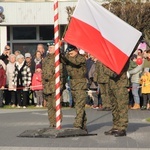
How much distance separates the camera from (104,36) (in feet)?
44.8

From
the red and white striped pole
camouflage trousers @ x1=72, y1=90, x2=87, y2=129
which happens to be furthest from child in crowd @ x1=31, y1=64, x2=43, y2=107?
the red and white striped pole

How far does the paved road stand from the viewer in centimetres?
1232

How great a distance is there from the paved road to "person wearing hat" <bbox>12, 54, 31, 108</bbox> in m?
2.18

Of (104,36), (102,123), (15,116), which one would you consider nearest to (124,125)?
(104,36)

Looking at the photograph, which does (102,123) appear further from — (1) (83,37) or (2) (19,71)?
(2) (19,71)

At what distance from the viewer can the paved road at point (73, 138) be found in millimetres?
12320

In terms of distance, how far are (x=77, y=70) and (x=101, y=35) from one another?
92cm

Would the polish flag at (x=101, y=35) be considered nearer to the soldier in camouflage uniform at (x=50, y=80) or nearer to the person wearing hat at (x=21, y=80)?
→ the soldier in camouflage uniform at (x=50, y=80)

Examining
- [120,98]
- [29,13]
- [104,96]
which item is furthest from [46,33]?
[120,98]

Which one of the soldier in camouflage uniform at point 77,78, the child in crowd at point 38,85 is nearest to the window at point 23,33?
the child in crowd at point 38,85

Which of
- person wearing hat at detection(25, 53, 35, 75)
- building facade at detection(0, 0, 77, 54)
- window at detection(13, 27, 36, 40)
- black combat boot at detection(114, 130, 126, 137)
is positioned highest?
building facade at detection(0, 0, 77, 54)

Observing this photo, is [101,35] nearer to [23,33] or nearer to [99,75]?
[99,75]

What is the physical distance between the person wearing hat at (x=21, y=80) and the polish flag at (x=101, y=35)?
914 centimetres

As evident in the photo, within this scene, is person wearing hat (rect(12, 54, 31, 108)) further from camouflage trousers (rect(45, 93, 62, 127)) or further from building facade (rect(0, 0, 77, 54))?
building facade (rect(0, 0, 77, 54))
